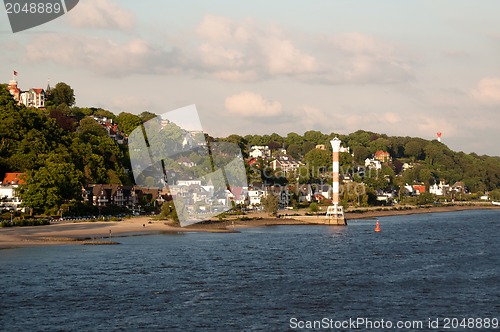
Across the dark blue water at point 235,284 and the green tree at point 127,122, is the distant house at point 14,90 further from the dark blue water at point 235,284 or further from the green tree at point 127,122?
the dark blue water at point 235,284

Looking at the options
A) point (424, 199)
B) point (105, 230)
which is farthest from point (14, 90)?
point (424, 199)

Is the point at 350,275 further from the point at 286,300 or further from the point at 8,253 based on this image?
the point at 8,253

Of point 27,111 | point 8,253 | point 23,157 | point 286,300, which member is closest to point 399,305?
point 286,300

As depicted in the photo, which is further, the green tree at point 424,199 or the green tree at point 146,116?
the green tree at point 146,116

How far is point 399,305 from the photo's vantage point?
37312mm

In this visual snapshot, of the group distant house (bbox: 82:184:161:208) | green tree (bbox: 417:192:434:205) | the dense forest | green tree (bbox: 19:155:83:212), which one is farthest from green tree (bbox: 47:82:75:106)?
green tree (bbox: 417:192:434:205)

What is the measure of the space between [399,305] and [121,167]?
96833mm

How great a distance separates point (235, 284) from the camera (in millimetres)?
43375

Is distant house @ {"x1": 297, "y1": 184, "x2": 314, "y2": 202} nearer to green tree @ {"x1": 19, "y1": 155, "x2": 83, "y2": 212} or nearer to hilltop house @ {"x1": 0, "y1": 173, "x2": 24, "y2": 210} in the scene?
green tree @ {"x1": 19, "y1": 155, "x2": 83, "y2": 212}

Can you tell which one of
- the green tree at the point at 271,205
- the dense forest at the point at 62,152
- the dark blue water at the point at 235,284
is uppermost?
the dense forest at the point at 62,152

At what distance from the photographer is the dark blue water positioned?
112ft

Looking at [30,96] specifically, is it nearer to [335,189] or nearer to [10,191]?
[10,191]

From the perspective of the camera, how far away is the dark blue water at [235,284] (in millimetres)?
34250

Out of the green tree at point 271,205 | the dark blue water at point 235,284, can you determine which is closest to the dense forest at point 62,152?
the dark blue water at point 235,284
